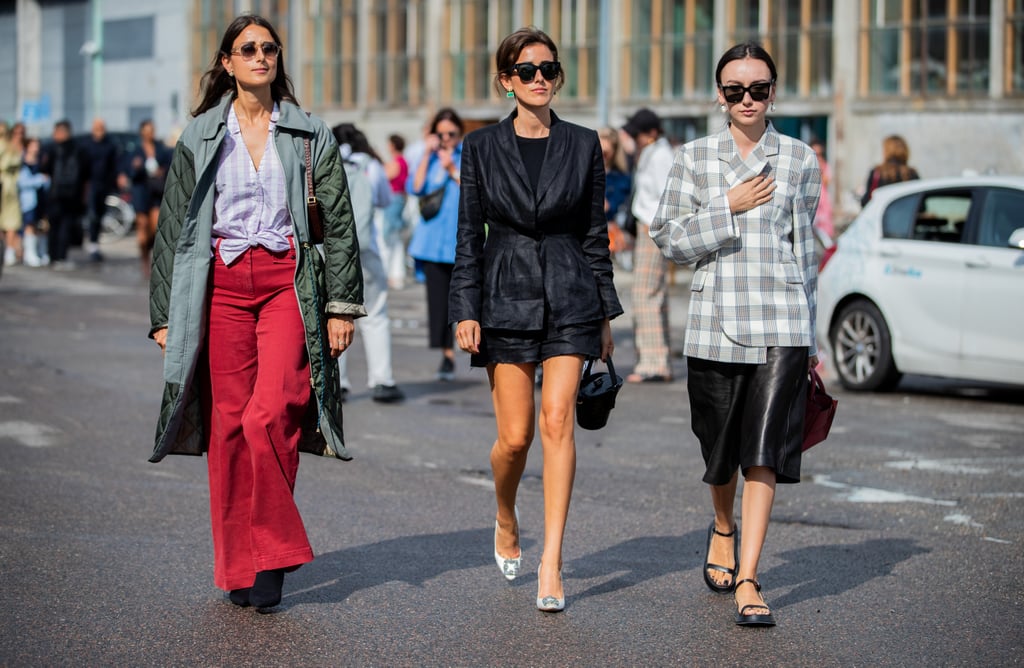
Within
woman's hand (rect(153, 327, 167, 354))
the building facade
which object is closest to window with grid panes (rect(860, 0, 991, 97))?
the building facade

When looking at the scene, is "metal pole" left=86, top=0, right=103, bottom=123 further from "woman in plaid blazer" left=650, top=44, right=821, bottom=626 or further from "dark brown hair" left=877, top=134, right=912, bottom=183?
"woman in plaid blazer" left=650, top=44, right=821, bottom=626

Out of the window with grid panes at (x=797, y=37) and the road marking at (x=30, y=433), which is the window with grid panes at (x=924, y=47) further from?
the road marking at (x=30, y=433)

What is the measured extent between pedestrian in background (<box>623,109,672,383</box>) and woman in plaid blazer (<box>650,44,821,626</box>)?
7.17 metres

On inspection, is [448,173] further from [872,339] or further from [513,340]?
[513,340]

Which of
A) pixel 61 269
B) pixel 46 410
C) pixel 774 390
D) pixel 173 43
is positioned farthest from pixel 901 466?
pixel 173 43

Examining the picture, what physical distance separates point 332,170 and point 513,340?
89cm

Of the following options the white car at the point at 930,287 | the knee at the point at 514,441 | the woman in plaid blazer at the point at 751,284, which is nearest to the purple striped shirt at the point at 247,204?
the knee at the point at 514,441

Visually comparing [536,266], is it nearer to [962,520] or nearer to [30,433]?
[962,520]

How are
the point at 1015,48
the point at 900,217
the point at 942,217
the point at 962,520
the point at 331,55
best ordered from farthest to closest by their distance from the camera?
the point at 331,55, the point at 1015,48, the point at 900,217, the point at 942,217, the point at 962,520

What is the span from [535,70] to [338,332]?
117 cm

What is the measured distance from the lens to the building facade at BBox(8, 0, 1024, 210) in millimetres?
34125

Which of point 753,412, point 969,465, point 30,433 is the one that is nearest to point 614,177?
point 969,465

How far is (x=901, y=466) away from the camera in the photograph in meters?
9.38

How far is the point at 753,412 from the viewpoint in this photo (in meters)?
5.96
